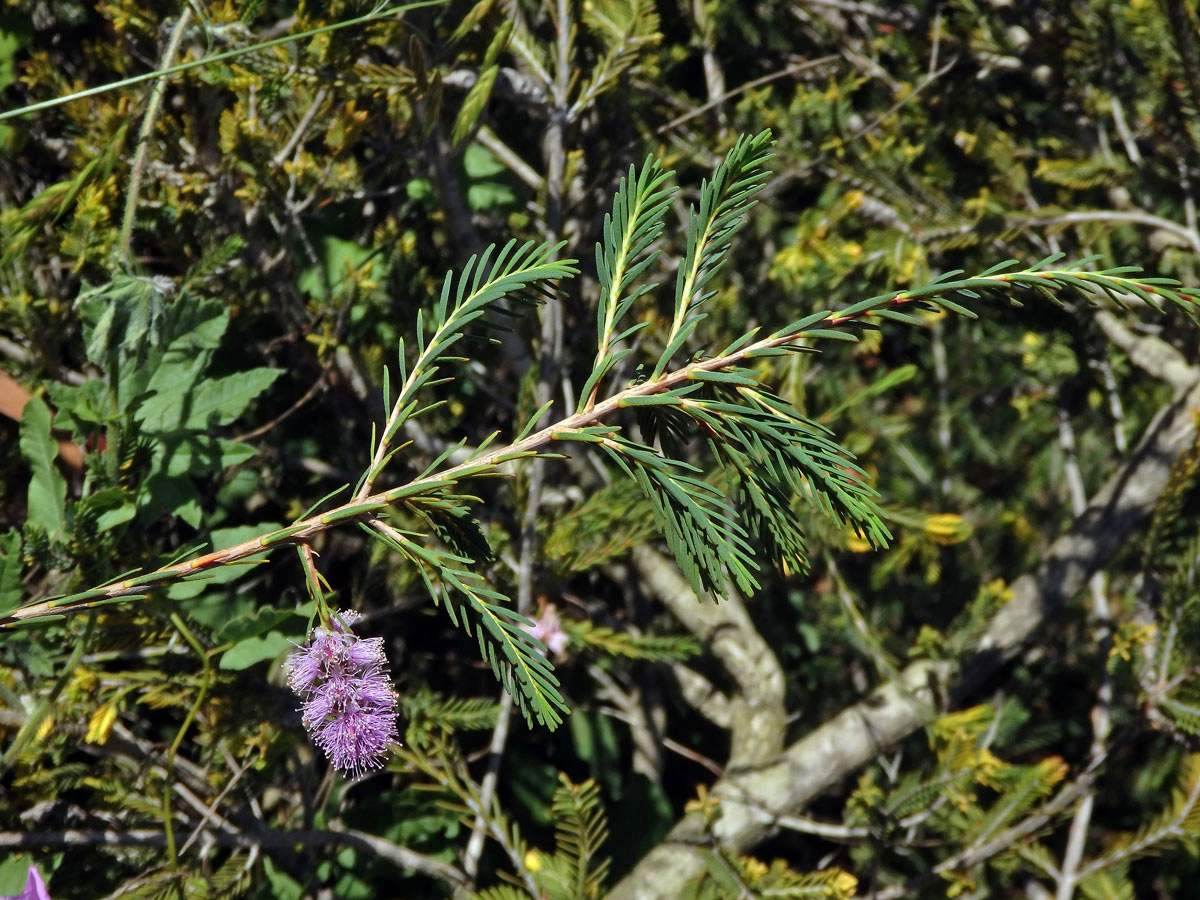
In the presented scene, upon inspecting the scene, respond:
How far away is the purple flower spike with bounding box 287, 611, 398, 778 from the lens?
2.64ft

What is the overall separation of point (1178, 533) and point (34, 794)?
6.60 ft

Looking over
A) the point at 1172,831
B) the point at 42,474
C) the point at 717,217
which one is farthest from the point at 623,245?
the point at 1172,831

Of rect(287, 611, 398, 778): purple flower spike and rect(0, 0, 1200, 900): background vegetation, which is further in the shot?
rect(0, 0, 1200, 900): background vegetation

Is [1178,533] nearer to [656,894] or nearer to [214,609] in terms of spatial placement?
[656,894]

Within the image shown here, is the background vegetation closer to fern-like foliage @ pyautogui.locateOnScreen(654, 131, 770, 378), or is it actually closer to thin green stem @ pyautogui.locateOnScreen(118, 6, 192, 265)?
thin green stem @ pyautogui.locateOnScreen(118, 6, 192, 265)

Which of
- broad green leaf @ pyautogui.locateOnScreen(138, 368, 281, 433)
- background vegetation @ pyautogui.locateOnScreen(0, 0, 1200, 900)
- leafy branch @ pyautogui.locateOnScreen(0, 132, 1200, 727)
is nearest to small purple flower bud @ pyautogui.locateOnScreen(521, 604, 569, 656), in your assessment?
background vegetation @ pyautogui.locateOnScreen(0, 0, 1200, 900)

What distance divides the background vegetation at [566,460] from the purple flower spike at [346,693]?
1.15ft

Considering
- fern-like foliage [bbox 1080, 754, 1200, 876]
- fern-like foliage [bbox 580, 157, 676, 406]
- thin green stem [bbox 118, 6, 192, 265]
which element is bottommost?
fern-like foliage [bbox 1080, 754, 1200, 876]

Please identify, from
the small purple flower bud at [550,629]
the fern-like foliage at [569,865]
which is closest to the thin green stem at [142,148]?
the small purple flower bud at [550,629]

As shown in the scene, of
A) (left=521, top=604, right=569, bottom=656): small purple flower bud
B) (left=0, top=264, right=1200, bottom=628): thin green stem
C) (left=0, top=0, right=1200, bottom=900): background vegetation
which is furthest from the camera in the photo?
(left=521, top=604, right=569, bottom=656): small purple flower bud

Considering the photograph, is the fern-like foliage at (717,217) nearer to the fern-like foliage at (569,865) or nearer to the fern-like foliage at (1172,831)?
the fern-like foliage at (569,865)

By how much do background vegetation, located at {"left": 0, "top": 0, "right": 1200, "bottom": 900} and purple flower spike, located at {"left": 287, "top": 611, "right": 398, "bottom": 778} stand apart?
35 cm

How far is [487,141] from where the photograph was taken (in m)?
1.72

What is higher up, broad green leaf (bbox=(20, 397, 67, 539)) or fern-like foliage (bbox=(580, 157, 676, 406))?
fern-like foliage (bbox=(580, 157, 676, 406))
